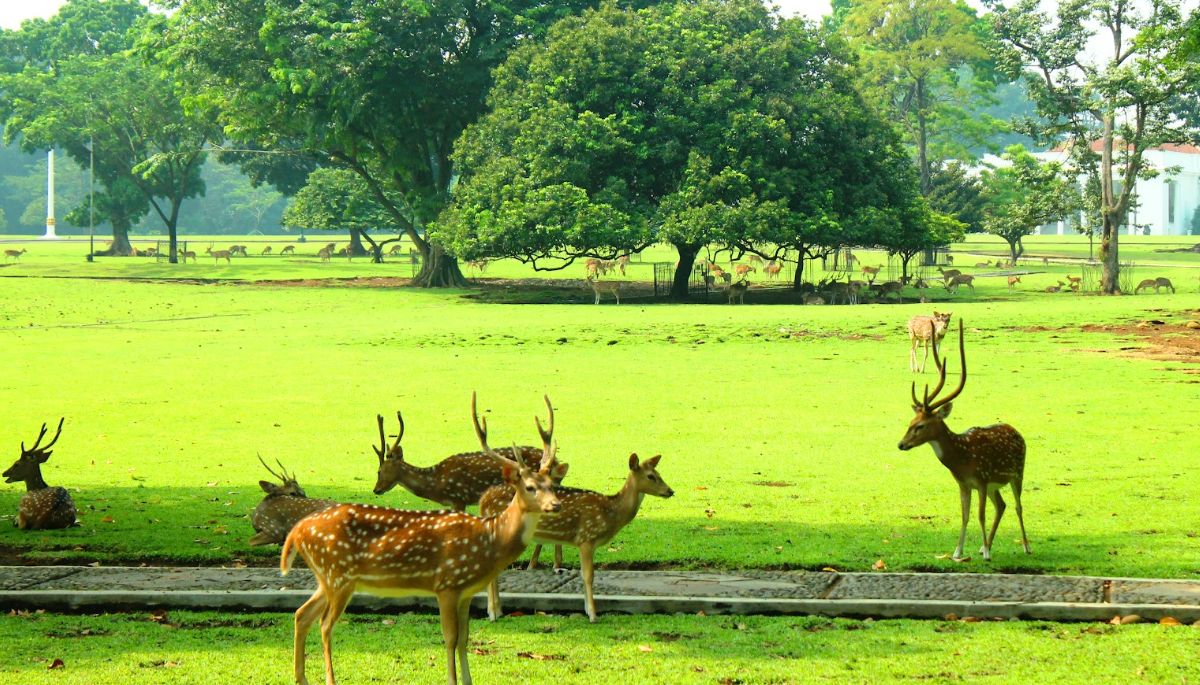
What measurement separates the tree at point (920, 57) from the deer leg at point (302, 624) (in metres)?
70.7

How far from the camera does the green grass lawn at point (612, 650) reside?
8.18 metres

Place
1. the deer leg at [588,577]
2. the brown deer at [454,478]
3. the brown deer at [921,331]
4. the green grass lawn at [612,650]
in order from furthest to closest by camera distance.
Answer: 1. the brown deer at [921,331]
2. the brown deer at [454,478]
3. the deer leg at [588,577]
4. the green grass lawn at [612,650]

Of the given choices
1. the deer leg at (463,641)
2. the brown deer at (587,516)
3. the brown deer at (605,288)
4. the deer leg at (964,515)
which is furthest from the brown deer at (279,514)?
the brown deer at (605,288)

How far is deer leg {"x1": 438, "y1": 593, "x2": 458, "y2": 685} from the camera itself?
7637 millimetres

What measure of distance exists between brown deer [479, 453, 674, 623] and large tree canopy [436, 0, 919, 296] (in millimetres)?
32314

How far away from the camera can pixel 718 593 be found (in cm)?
990

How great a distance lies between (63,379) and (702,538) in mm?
16267

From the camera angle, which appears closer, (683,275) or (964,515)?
(964,515)

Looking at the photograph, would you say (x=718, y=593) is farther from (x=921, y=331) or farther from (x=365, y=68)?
(x=365, y=68)

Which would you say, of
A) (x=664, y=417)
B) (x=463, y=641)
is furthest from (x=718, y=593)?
(x=664, y=417)

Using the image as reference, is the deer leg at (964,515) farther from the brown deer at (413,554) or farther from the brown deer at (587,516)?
the brown deer at (413,554)

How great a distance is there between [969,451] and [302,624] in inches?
221

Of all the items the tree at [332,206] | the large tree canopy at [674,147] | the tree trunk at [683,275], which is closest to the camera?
the large tree canopy at [674,147]

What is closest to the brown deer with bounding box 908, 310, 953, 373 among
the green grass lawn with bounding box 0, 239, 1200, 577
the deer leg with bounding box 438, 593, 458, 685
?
the green grass lawn with bounding box 0, 239, 1200, 577
